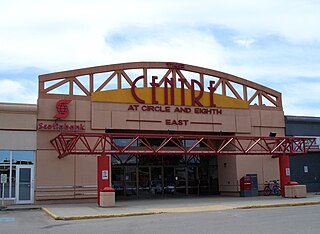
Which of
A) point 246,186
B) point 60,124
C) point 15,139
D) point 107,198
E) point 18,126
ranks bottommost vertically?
point 107,198

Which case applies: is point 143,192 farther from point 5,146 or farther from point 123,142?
point 5,146

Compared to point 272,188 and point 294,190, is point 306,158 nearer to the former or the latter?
point 272,188

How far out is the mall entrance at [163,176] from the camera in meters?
32.5

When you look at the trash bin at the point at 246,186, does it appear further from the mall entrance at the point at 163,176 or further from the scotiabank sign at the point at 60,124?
the scotiabank sign at the point at 60,124

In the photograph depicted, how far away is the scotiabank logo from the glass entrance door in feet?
11.8

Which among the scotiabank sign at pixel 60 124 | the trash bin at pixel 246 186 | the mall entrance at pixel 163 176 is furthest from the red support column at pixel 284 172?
the scotiabank sign at pixel 60 124

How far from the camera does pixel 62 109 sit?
27594 millimetres

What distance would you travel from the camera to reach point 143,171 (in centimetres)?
3312

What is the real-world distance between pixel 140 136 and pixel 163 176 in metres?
9.40

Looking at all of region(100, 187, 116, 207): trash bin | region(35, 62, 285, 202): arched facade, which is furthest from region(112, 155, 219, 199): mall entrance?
region(100, 187, 116, 207): trash bin

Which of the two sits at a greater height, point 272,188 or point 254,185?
point 254,185

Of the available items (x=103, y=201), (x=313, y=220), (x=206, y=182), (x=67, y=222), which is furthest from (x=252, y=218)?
(x=206, y=182)

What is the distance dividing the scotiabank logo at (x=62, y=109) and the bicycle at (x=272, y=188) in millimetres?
15386

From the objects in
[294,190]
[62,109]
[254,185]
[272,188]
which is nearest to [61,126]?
[62,109]
